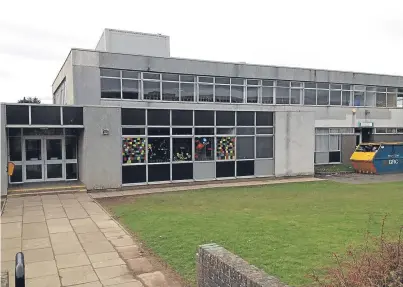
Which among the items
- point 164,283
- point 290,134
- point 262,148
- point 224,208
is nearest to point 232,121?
point 262,148

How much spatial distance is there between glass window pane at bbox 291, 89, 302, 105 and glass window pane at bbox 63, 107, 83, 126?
14897 mm

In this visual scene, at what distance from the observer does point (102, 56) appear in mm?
19000

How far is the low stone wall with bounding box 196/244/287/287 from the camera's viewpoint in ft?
12.8

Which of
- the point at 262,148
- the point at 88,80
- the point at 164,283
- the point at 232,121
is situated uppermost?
the point at 88,80

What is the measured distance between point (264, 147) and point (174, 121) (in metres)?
4.96

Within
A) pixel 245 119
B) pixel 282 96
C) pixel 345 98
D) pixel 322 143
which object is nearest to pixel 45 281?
pixel 245 119

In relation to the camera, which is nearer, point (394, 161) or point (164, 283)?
point (164, 283)

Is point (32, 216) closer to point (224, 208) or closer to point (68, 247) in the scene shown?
point (68, 247)

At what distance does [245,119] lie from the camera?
1781cm

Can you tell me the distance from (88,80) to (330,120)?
16.4 m

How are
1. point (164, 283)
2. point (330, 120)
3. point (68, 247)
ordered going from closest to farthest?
1. point (164, 283)
2. point (68, 247)
3. point (330, 120)

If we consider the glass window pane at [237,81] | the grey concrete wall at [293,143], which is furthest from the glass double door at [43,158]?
the glass window pane at [237,81]

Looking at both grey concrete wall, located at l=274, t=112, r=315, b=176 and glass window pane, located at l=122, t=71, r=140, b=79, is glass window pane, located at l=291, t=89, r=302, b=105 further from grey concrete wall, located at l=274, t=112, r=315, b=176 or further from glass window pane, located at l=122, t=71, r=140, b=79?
glass window pane, located at l=122, t=71, r=140, b=79

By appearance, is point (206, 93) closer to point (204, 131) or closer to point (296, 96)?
point (204, 131)
